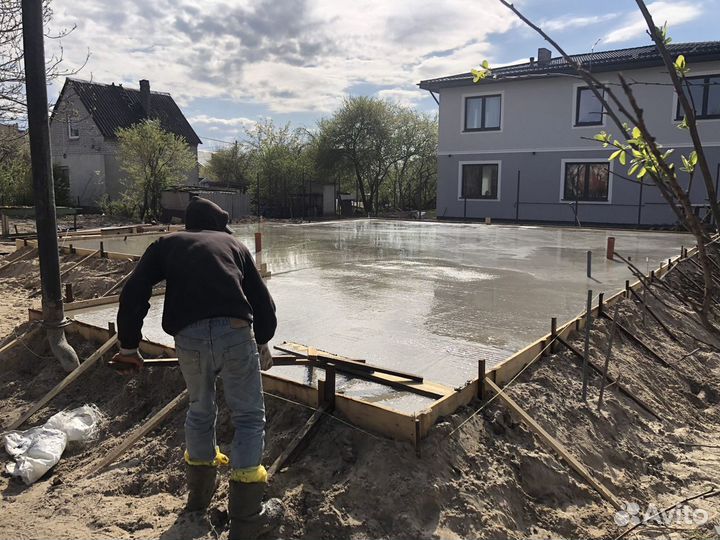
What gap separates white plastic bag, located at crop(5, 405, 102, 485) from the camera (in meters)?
3.64

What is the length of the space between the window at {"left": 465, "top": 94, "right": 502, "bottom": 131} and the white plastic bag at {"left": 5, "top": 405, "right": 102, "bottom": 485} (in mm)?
20703

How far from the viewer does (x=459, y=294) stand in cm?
723

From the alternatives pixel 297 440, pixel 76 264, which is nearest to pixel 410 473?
pixel 297 440

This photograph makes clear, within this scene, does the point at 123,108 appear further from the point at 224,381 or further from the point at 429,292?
the point at 224,381

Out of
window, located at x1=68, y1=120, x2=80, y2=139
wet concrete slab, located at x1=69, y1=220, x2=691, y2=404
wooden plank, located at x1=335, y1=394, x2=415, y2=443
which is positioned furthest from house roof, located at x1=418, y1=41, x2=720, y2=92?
window, located at x1=68, y1=120, x2=80, y2=139

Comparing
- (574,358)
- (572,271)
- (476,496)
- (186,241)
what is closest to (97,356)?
(186,241)

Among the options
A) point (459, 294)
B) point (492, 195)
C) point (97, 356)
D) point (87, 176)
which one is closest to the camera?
point (97, 356)

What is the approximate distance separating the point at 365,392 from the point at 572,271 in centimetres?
616

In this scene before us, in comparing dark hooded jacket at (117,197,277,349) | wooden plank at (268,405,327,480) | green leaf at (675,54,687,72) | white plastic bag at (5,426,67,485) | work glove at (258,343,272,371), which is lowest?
white plastic bag at (5,426,67,485)

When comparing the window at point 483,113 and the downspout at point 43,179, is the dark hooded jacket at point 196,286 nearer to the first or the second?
the downspout at point 43,179

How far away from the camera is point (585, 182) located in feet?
68.2

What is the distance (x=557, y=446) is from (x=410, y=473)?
112cm

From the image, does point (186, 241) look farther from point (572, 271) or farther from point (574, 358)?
point (572, 271)

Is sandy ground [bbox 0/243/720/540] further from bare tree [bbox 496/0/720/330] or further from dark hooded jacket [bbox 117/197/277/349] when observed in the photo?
dark hooded jacket [bbox 117/197/277/349]
